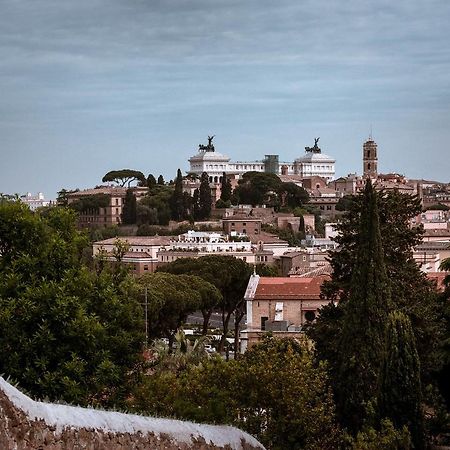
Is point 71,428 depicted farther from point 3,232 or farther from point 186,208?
point 186,208

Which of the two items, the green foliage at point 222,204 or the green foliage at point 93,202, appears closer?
the green foliage at point 222,204

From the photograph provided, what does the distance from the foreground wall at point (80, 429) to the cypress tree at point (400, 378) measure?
Result: 5822 mm

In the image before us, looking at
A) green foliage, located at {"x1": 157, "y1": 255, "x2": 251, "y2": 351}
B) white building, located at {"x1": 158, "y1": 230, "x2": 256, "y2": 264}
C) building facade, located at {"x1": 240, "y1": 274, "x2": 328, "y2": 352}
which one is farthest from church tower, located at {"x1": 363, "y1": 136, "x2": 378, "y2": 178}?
building facade, located at {"x1": 240, "y1": 274, "x2": 328, "y2": 352}

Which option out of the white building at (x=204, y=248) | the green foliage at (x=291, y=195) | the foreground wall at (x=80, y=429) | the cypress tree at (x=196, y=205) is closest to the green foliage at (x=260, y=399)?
the foreground wall at (x=80, y=429)

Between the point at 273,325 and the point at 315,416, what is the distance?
A: 16754mm

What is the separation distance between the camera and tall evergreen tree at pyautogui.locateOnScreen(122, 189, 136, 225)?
109 m

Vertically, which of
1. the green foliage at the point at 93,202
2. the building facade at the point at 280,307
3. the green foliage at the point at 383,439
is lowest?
the green foliage at the point at 383,439

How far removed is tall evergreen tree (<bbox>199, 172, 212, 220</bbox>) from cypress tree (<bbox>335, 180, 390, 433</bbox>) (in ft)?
305

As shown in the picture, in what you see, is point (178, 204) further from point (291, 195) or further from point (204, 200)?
point (291, 195)

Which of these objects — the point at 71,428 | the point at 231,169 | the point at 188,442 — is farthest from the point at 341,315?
the point at 231,169

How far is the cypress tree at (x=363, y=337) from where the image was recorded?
1639cm

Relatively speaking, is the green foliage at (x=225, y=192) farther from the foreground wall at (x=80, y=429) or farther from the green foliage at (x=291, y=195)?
the foreground wall at (x=80, y=429)

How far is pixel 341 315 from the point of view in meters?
20.2

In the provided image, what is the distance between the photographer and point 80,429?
24.0 ft
